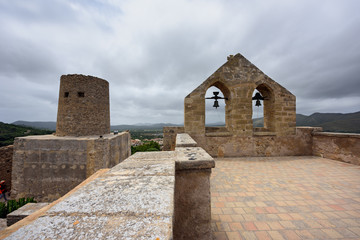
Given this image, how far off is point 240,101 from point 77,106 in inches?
332

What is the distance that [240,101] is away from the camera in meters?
6.23

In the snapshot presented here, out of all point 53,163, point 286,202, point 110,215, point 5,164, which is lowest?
point 5,164

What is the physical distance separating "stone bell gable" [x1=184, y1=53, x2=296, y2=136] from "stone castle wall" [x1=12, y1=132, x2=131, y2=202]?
14.4ft

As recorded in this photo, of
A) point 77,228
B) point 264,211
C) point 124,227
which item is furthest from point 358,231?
point 77,228

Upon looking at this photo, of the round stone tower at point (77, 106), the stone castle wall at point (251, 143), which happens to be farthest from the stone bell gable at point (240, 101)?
the round stone tower at point (77, 106)

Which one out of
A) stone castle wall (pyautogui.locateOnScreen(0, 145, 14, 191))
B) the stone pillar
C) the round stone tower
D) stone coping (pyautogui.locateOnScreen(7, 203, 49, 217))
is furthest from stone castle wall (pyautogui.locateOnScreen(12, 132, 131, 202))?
the stone pillar

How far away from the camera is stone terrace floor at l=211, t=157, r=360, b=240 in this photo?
2.09m

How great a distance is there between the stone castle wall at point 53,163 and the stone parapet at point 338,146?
916 centimetres

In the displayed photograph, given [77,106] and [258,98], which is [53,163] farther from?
[258,98]

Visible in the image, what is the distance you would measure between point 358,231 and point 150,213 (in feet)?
10.0

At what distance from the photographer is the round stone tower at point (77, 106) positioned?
8.12m

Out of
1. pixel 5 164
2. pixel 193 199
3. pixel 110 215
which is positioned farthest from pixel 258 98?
pixel 5 164

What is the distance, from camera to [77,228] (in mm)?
737

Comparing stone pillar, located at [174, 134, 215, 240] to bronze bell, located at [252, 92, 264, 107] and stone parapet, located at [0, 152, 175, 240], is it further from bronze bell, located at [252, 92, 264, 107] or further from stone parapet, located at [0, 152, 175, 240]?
bronze bell, located at [252, 92, 264, 107]
